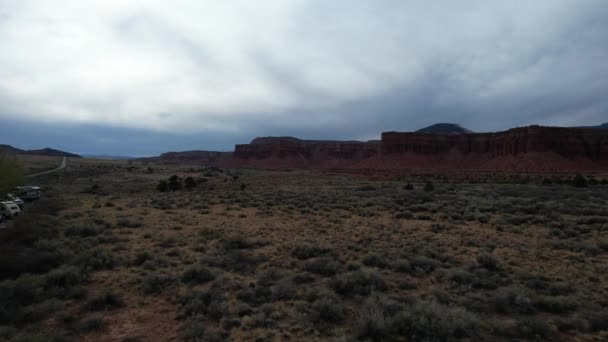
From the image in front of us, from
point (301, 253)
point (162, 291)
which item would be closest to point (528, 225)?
point (301, 253)

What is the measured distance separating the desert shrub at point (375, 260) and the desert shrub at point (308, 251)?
145 centimetres

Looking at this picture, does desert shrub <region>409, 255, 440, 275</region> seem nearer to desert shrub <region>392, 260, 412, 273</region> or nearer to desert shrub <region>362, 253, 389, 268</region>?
desert shrub <region>392, 260, 412, 273</region>

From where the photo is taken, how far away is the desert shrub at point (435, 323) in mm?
4957

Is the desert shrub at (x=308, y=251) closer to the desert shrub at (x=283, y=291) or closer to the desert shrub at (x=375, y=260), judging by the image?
the desert shrub at (x=375, y=260)

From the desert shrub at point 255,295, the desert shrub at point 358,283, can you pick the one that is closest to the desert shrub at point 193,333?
the desert shrub at point 255,295

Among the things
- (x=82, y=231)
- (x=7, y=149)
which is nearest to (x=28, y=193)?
(x=7, y=149)

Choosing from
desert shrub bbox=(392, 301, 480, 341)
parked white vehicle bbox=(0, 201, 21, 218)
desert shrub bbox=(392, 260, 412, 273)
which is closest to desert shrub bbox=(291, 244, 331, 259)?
desert shrub bbox=(392, 260, 412, 273)

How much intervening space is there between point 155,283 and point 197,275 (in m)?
0.97

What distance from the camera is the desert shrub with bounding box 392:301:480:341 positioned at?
4.96 m

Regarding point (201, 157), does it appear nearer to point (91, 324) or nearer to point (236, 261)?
point (236, 261)

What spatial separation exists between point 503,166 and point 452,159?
16.9 m

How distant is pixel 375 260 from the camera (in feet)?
29.2

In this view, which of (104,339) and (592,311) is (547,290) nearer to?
(592,311)

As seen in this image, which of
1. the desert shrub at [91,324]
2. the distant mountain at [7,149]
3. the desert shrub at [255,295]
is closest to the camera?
the desert shrub at [91,324]
